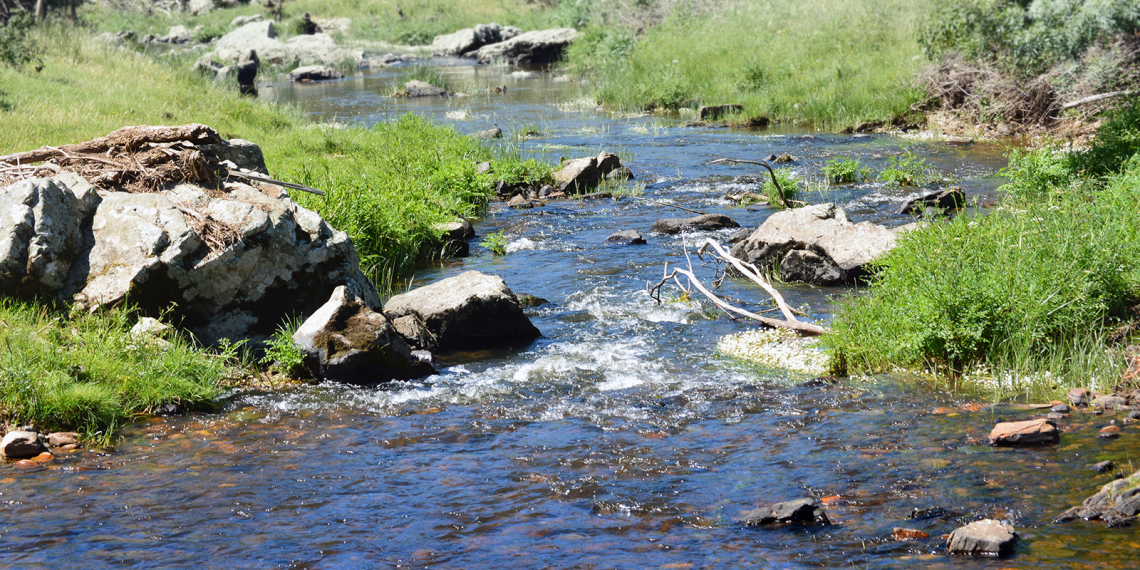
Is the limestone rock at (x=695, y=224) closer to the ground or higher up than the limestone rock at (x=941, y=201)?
closer to the ground

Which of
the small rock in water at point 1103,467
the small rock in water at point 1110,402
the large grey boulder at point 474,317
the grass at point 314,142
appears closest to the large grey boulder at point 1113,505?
the small rock in water at point 1103,467

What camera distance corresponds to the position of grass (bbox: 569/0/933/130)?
906 inches

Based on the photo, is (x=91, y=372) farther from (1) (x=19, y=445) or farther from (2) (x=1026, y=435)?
(2) (x=1026, y=435)

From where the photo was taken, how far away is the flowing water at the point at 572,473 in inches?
189

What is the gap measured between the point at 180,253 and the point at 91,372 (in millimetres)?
1318

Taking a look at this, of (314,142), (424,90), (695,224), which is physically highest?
(424,90)

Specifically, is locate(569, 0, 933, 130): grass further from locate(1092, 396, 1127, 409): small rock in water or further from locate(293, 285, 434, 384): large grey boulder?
locate(293, 285, 434, 384): large grey boulder

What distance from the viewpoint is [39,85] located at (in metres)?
17.1

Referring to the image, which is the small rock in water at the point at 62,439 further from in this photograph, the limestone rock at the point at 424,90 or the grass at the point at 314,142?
the limestone rock at the point at 424,90

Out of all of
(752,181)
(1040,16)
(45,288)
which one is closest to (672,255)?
(752,181)

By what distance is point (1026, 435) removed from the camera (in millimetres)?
5766

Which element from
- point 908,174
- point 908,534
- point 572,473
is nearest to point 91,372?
point 572,473

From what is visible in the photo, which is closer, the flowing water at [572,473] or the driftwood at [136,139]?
the flowing water at [572,473]

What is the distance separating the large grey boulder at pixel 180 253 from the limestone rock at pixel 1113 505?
6331 millimetres
